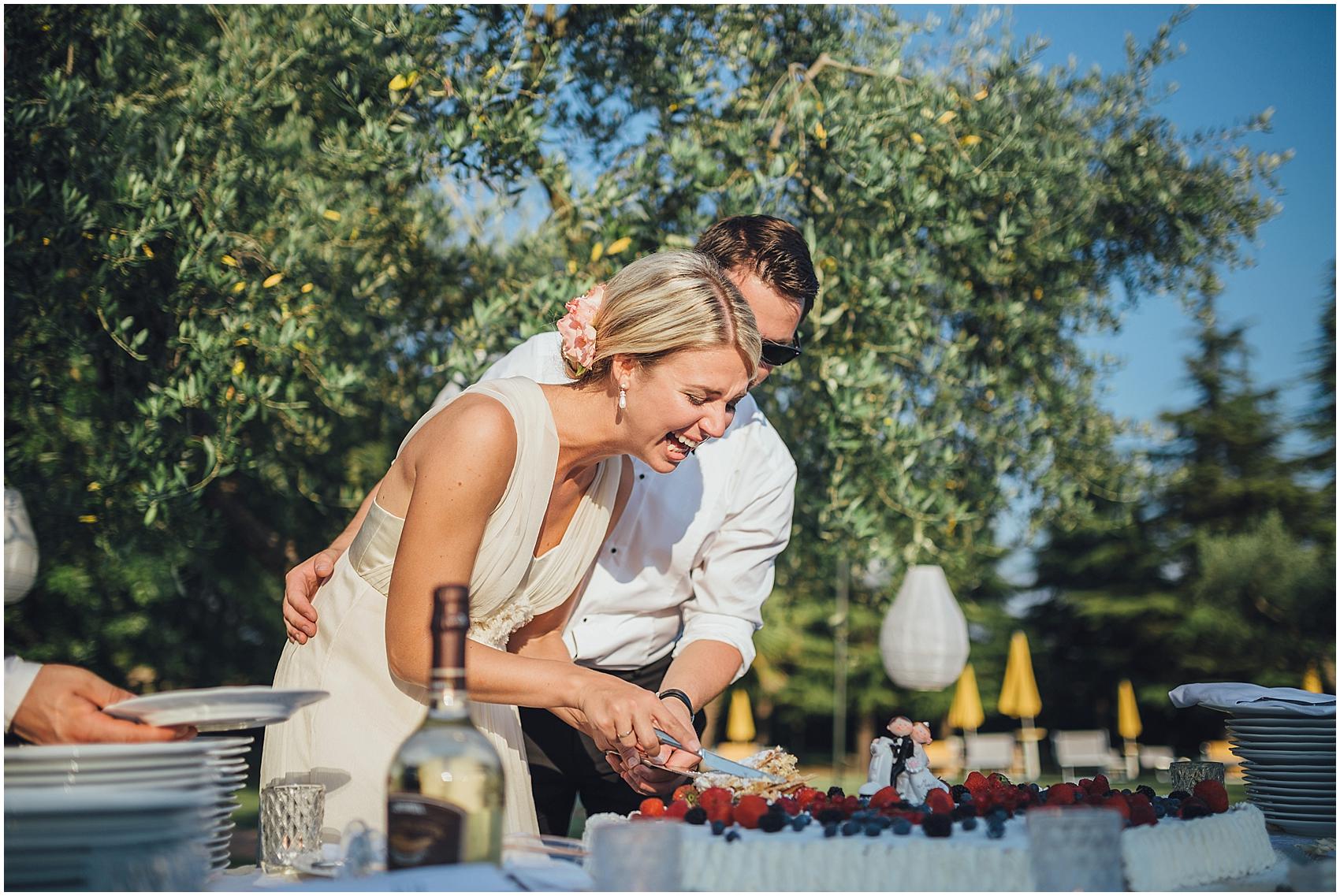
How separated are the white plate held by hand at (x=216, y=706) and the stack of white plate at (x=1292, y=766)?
196 cm

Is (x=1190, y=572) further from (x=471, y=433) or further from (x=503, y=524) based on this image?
(x=471, y=433)

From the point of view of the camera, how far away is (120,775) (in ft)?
5.15

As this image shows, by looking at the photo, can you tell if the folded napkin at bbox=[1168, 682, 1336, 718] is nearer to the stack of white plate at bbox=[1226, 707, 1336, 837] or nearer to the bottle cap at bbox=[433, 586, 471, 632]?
the stack of white plate at bbox=[1226, 707, 1336, 837]

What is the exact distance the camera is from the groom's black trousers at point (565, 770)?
3.49 meters

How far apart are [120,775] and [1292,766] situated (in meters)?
2.27

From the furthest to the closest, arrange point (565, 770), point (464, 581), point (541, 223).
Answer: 1. point (541, 223)
2. point (565, 770)
3. point (464, 581)

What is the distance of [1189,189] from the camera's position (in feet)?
23.5

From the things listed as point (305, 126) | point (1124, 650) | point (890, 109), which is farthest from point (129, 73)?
point (1124, 650)

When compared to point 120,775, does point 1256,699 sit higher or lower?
higher

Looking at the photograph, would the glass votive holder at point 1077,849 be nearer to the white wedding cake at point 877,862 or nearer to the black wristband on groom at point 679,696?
the white wedding cake at point 877,862

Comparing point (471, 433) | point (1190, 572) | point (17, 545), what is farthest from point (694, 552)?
point (1190, 572)

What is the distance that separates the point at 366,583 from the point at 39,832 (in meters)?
1.06

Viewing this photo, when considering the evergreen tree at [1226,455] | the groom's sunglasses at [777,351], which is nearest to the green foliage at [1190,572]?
the evergreen tree at [1226,455]

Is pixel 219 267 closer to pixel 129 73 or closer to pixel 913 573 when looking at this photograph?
pixel 129 73
